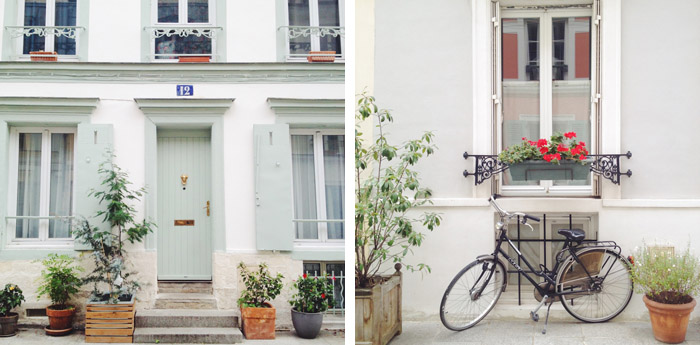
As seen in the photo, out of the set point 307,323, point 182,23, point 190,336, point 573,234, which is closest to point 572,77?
point 573,234

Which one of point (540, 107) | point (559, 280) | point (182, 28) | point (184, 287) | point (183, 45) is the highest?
point (182, 28)

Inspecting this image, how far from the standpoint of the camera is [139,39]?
4758 mm

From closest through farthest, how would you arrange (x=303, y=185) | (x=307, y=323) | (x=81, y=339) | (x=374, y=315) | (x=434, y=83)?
(x=374, y=315) < (x=434, y=83) < (x=307, y=323) < (x=81, y=339) < (x=303, y=185)

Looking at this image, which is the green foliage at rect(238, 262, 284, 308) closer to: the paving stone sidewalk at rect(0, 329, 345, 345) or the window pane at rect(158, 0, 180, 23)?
the paving stone sidewalk at rect(0, 329, 345, 345)

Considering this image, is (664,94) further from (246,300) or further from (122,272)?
(122,272)

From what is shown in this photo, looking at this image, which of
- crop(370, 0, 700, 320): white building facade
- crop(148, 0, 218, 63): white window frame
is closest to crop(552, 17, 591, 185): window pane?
crop(370, 0, 700, 320): white building facade

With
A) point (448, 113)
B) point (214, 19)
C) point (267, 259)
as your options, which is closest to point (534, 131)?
point (448, 113)

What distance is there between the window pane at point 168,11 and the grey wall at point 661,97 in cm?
329

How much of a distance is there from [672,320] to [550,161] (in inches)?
45.7

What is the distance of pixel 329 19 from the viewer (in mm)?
4668

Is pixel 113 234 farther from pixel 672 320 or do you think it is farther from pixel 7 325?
pixel 672 320

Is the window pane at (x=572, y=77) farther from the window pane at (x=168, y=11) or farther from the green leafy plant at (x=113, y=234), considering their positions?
the green leafy plant at (x=113, y=234)

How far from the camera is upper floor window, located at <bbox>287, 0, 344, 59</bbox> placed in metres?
4.65

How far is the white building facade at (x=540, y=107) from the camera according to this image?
13.0ft
